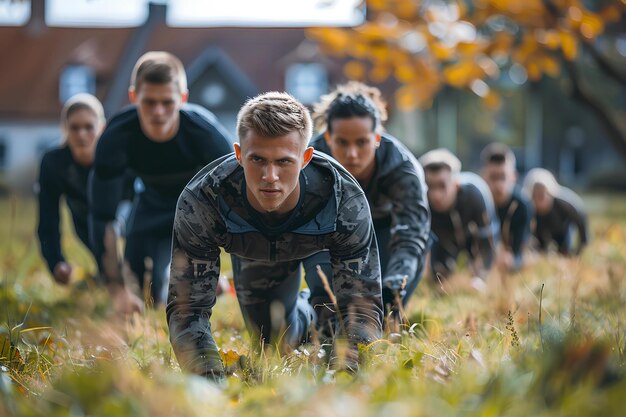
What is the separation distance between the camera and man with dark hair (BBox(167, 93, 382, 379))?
374cm

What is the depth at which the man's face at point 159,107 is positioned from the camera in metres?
5.86

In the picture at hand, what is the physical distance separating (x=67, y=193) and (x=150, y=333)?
3.29 metres

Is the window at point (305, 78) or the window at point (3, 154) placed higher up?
the window at point (305, 78)

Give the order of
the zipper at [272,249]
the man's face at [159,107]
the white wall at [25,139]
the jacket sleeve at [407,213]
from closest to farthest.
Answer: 1. the zipper at [272,249]
2. the jacket sleeve at [407,213]
3. the man's face at [159,107]
4. the white wall at [25,139]

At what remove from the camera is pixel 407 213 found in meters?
5.34

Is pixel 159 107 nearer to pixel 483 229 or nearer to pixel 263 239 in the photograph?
pixel 263 239

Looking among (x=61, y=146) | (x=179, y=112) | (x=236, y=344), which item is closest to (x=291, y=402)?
(x=236, y=344)

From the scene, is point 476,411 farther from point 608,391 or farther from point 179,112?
point 179,112

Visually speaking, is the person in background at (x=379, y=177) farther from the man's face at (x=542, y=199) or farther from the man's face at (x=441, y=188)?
the man's face at (x=542, y=199)

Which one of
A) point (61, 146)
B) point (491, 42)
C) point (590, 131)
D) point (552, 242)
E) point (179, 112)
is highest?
point (491, 42)

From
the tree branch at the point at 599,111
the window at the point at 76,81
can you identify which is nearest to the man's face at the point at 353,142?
the tree branch at the point at 599,111

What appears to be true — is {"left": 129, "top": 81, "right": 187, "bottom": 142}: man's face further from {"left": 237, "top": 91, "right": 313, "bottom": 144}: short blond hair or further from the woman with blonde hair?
{"left": 237, "top": 91, "right": 313, "bottom": 144}: short blond hair

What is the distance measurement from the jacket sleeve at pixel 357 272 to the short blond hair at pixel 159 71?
234 cm

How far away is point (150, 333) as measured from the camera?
479 centimetres
